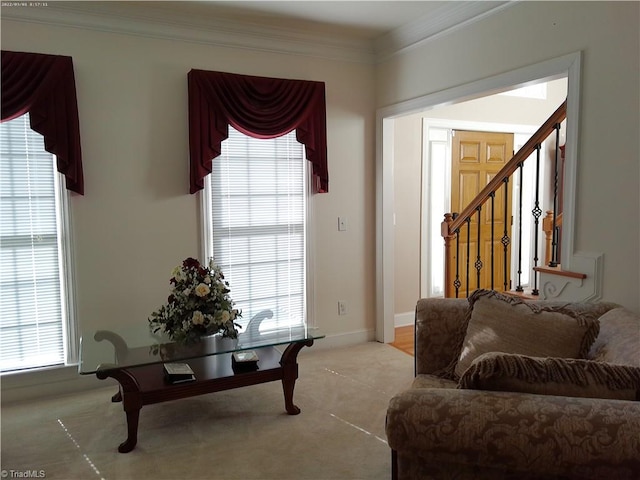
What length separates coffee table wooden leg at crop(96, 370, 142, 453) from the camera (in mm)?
2543

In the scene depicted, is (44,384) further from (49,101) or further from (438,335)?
(438,335)

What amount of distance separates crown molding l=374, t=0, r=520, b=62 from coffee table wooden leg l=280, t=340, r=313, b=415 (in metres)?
2.34

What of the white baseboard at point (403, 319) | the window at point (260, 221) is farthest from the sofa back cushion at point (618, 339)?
the white baseboard at point (403, 319)

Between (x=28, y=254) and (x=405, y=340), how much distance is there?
10.1 feet

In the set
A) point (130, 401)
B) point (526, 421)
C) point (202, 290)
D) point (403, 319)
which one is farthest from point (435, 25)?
point (130, 401)

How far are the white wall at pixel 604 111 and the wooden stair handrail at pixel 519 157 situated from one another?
29cm

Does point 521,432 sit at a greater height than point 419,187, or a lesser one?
lesser

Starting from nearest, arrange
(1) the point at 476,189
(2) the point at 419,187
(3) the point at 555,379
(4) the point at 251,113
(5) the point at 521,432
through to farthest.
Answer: (5) the point at 521,432
(3) the point at 555,379
(4) the point at 251,113
(2) the point at 419,187
(1) the point at 476,189

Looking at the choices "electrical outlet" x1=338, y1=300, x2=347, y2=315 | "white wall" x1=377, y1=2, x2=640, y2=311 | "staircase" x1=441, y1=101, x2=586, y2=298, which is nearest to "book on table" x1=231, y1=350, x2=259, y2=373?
"electrical outlet" x1=338, y1=300, x2=347, y2=315

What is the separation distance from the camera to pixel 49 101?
3193 millimetres

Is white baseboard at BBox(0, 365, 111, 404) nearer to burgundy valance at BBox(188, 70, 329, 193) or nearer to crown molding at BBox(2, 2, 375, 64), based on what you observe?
burgundy valance at BBox(188, 70, 329, 193)


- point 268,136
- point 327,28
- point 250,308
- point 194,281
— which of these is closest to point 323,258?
point 250,308

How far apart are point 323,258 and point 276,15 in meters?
1.91

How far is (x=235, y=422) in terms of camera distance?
9.66 feet
